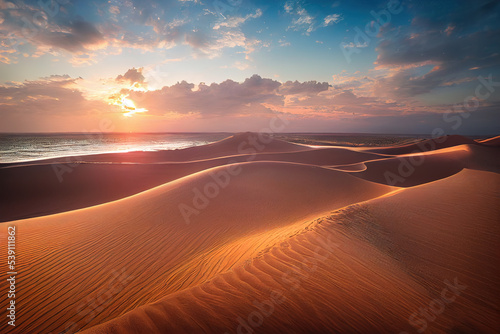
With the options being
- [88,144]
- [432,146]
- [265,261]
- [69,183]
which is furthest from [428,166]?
[88,144]

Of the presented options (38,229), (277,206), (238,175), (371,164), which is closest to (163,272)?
(277,206)

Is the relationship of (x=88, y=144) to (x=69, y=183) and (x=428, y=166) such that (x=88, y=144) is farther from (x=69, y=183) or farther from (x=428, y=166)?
(x=428, y=166)

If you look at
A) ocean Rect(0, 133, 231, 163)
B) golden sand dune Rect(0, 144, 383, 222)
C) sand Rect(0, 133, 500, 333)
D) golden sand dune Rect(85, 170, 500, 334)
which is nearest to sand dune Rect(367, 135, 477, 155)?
sand Rect(0, 133, 500, 333)

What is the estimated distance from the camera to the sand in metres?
2.80

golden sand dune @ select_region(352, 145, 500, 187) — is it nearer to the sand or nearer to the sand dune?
the sand

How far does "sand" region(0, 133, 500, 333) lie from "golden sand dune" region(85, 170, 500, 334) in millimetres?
21

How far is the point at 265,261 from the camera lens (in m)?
3.91

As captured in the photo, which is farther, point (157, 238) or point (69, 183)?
point (69, 183)

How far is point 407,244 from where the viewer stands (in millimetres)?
4906

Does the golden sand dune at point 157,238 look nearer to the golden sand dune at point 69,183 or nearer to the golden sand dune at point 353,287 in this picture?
the golden sand dune at point 353,287

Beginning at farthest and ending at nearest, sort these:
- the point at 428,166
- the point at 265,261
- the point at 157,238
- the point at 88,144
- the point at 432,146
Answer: the point at 88,144, the point at 432,146, the point at 428,166, the point at 157,238, the point at 265,261

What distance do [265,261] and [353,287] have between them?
5.19 ft

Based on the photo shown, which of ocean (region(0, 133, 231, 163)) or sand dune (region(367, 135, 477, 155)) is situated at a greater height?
ocean (region(0, 133, 231, 163))

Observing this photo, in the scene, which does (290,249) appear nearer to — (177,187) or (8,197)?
(177,187)
